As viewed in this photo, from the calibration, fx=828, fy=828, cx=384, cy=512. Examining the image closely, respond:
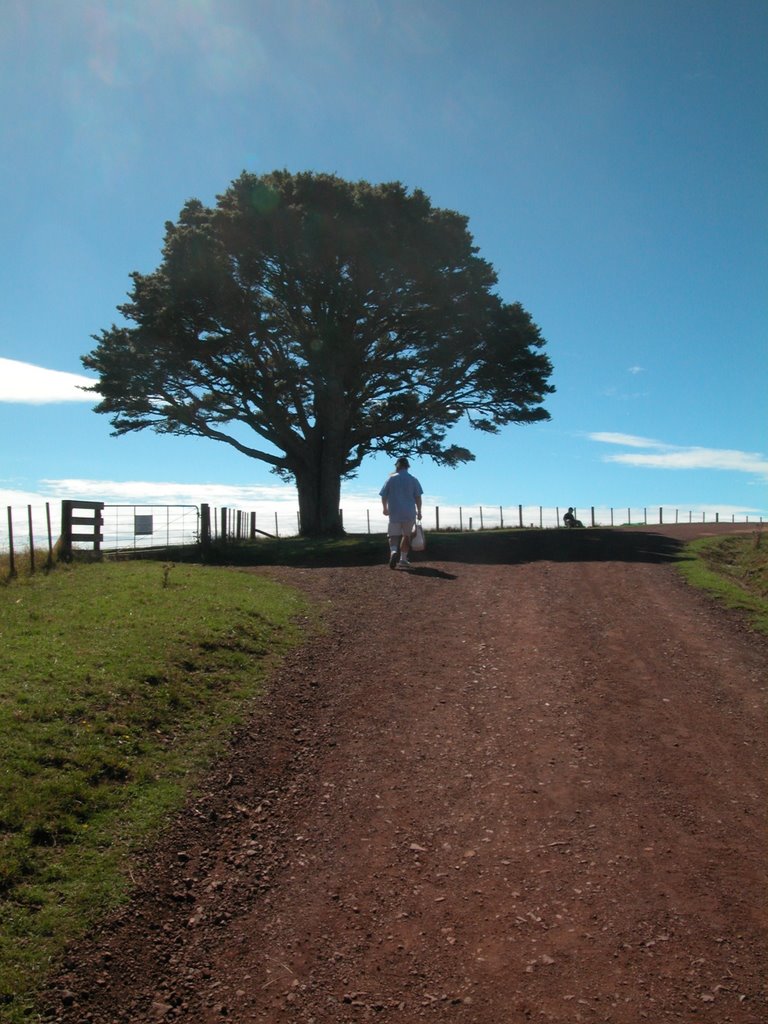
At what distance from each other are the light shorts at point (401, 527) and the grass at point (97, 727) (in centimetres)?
395

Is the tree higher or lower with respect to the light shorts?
higher

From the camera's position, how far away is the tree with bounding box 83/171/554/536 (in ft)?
97.2

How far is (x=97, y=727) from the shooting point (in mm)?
6609

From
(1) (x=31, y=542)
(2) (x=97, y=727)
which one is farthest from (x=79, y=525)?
(2) (x=97, y=727)

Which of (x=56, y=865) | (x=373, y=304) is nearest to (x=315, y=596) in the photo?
(x=56, y=865)

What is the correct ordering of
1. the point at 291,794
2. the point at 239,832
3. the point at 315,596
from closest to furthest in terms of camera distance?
the point at 239,832 → the point at 291,794 → the point at 315,596

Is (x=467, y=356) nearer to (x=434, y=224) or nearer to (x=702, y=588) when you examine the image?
(x=434, y=224)

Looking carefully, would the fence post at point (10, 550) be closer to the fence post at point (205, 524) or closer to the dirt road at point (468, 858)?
the fence post at point (205, 524)

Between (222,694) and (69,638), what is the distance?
218 cm

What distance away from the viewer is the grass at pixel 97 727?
4.44 m

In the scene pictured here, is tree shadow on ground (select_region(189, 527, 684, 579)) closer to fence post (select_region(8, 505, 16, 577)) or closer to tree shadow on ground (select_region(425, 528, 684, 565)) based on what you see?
tree shadow on ground (select_region(425, 528, 684, 565))

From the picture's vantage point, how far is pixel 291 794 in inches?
239

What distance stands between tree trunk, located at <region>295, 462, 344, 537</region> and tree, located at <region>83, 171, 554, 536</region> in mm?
57

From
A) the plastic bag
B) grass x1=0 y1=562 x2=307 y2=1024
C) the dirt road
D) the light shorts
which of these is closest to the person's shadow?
the plastic bag
